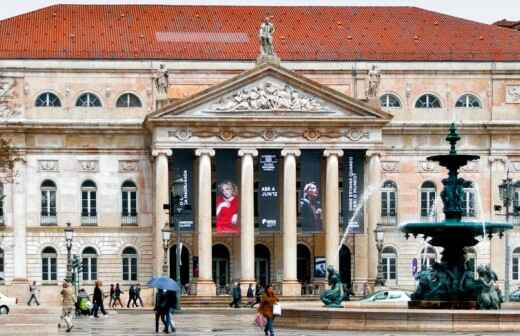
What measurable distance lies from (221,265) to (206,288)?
19.5 feet

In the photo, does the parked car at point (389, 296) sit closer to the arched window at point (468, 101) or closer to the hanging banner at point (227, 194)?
the hanging banner at point (227, 194)

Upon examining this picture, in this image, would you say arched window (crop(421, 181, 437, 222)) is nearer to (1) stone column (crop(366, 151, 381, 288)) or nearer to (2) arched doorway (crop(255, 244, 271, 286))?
(1) stone column (crop(366, 151, 381, 288))

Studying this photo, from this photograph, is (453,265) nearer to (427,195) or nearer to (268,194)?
(268,194)

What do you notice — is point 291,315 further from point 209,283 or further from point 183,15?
point 183,15

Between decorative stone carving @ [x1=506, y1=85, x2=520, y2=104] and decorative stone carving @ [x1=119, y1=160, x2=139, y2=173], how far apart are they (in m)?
22.8

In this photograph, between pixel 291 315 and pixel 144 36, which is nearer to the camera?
pixel 291 315

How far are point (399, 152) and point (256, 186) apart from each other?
932 centimetres

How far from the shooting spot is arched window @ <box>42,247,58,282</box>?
11156 centimetres

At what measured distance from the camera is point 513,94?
115688 mm

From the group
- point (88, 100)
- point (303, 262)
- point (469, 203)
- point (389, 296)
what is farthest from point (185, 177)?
point (389, 296)

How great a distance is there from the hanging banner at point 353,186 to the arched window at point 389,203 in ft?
13.6

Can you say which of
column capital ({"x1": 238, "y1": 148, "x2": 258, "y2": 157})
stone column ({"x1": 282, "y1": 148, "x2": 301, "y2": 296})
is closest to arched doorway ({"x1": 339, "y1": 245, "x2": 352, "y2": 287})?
stone column ({"x1": 282, "y1": 148, "x2": 301, "y2": 296})

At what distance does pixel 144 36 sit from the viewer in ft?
380

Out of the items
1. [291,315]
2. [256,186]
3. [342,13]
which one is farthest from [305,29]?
[291,315]
